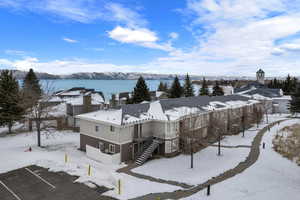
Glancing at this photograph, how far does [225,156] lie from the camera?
2806cm

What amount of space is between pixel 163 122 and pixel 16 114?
91.2ft

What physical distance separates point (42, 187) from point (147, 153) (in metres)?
11.9

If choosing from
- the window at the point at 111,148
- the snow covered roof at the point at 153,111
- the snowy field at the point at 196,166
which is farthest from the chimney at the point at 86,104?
the snowy field at the point at 196,166

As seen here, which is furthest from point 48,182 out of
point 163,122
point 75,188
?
point 163,122

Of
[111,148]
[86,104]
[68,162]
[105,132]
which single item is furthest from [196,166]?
[86,104]

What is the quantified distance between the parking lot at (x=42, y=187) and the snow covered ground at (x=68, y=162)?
923mm

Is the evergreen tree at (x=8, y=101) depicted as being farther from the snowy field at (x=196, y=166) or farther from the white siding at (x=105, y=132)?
the snowy field at (x=196, y=166)

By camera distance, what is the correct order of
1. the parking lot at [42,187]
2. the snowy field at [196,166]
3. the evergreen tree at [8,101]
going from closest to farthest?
the parking lot at [42,187], the snowy field at [196,166], the evergreen tree at [8,101]

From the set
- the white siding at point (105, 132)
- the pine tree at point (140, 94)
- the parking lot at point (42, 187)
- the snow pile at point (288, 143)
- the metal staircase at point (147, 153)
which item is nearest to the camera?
the parking lot at point (42, 187)

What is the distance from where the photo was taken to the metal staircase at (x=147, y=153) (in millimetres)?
25945

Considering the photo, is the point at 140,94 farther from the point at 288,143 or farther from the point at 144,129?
the point at 288,143

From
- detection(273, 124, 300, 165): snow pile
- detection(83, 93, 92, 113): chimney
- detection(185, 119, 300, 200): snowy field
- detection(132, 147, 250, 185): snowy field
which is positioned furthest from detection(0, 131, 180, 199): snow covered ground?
detection(273, 124, 300, 165): snow pile

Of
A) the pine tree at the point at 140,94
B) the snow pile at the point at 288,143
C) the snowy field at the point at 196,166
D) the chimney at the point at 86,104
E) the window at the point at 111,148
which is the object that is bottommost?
the snowy field at the point at 196,166

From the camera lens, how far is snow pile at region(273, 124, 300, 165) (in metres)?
27.3
